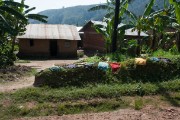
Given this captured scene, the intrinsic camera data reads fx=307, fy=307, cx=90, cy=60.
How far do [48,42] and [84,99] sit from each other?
58.2 feet

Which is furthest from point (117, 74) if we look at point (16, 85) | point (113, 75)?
point (16, 85)

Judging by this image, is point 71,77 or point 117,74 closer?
point 71,77

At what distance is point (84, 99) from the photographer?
35.5 ft

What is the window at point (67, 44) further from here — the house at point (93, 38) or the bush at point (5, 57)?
the bush at point (5, 57)

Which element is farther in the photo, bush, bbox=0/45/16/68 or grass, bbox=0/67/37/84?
bush, bbox=0/45/16/68

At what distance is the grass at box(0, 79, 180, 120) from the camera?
988 cm

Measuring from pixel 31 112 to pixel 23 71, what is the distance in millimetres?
8169

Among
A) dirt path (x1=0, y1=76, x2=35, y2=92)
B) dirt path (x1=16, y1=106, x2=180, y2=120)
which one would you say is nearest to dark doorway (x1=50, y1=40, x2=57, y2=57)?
dirt path (x1=0, y1=76, x2=35, y2=92)

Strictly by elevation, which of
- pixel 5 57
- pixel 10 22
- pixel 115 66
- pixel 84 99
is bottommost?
pixel 84 99

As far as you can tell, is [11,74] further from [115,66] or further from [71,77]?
[115,66]

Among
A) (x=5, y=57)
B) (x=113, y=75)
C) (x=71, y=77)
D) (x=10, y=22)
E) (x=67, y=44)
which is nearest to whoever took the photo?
(x=71, y=77)

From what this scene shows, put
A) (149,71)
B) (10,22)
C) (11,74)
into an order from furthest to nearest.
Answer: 1. (10,22)
2. (11,74)
3. (149,71)

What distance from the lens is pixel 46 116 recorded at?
9.41 metres

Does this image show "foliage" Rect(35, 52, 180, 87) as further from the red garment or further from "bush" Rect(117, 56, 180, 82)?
the red garment
